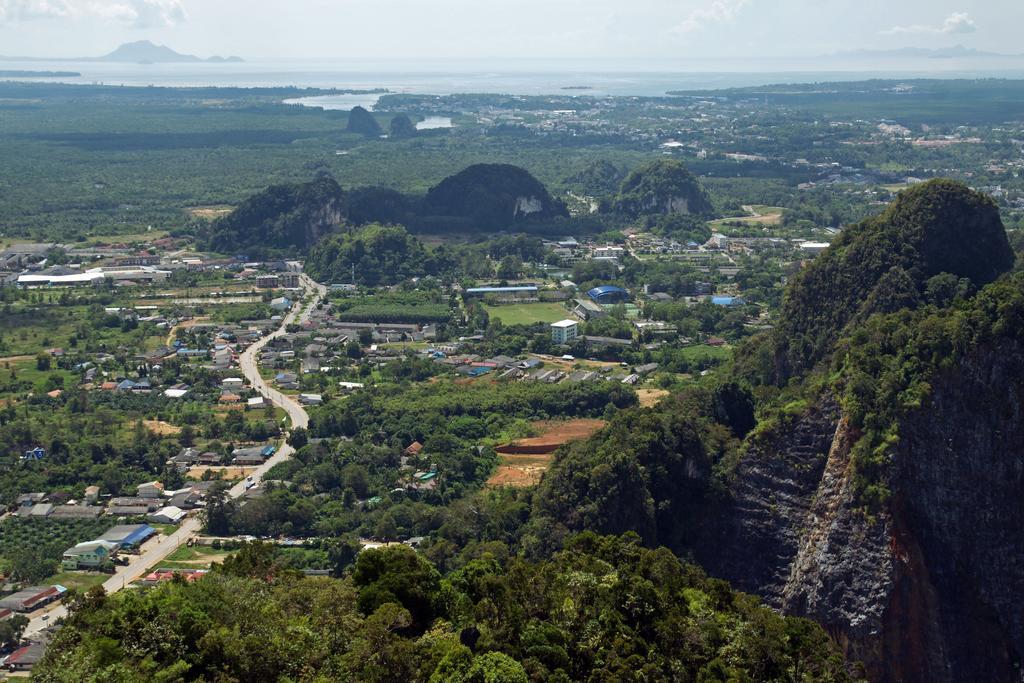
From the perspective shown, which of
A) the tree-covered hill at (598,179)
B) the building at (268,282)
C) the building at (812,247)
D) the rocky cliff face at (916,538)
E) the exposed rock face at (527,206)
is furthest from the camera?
the tree-covered hill at (598,179)

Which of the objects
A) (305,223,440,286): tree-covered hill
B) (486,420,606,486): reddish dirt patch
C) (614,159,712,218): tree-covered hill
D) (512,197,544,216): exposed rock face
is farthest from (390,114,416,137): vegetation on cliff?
(486,420,606,486): reddish dirt patch

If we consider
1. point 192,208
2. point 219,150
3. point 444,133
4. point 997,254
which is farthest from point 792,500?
point 444,133

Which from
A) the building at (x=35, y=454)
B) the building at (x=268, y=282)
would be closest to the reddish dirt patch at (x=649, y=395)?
the building at (x=35, y=454)

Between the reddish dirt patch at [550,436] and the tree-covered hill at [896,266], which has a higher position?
the tree-covered hill at [896,266]

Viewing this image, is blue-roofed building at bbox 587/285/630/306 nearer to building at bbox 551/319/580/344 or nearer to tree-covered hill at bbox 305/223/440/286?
building at bbox 551/319/580/344

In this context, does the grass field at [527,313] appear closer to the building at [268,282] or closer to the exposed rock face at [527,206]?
the building at [268,282]

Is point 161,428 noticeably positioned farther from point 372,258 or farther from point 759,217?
point 759,217

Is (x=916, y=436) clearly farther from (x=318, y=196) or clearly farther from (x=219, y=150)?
(x=219, y=150)
